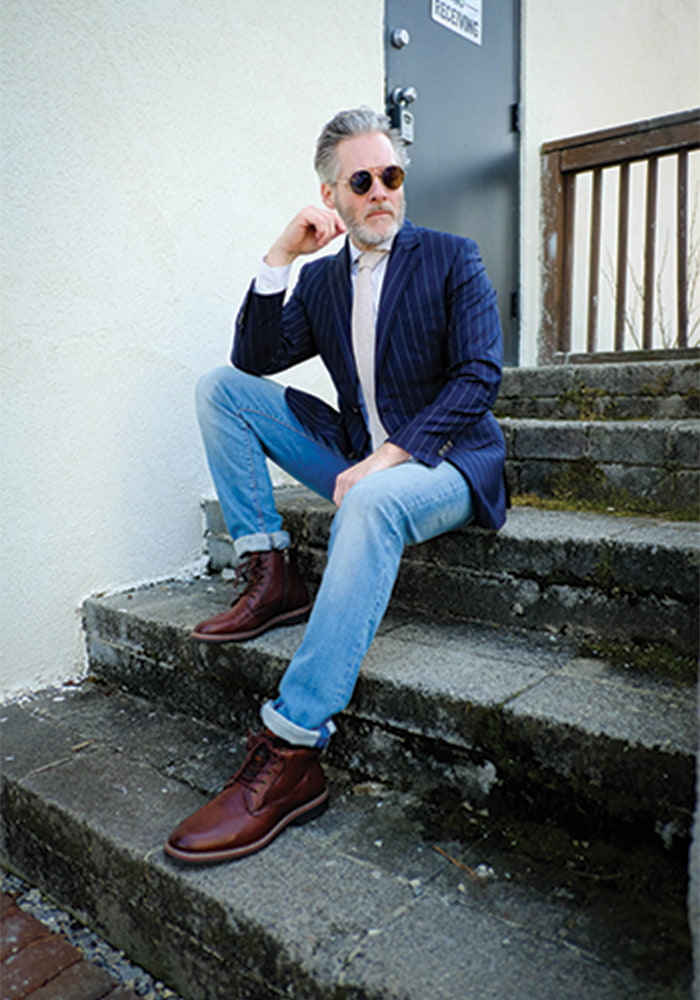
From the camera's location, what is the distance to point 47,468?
220 cm

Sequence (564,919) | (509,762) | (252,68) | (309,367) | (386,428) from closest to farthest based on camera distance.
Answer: (564,919) < (509,762) < (386,428) < (252,68) < (309,367)

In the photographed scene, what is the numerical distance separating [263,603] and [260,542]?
0.16 m

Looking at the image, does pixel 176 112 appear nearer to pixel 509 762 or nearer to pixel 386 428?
pixel 386 428

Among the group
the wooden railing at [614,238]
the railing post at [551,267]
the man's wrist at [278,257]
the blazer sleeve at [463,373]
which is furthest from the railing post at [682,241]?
the man's wrist at [278,257]

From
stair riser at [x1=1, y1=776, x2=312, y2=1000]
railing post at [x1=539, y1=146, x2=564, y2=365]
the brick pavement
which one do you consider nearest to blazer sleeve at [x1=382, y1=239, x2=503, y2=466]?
stair riser at [x1=1, y1=776, x2=312, y2=1000]

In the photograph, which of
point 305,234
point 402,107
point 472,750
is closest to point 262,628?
point 472,750

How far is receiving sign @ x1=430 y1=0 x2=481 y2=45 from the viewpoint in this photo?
3500mm

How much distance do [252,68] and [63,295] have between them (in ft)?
3.68

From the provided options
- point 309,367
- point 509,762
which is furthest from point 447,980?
point 309,367

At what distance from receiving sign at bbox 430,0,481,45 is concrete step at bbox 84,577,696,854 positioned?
2966 mm

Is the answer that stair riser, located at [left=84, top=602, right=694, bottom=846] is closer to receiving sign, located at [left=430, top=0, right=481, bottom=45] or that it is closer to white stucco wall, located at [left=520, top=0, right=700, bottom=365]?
white stucco wall, located at [left=520, top=0, right=700, bottom=365]

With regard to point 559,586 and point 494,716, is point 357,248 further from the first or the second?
point 494,716

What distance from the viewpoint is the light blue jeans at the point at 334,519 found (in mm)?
1479

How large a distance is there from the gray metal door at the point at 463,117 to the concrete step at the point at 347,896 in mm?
2834
